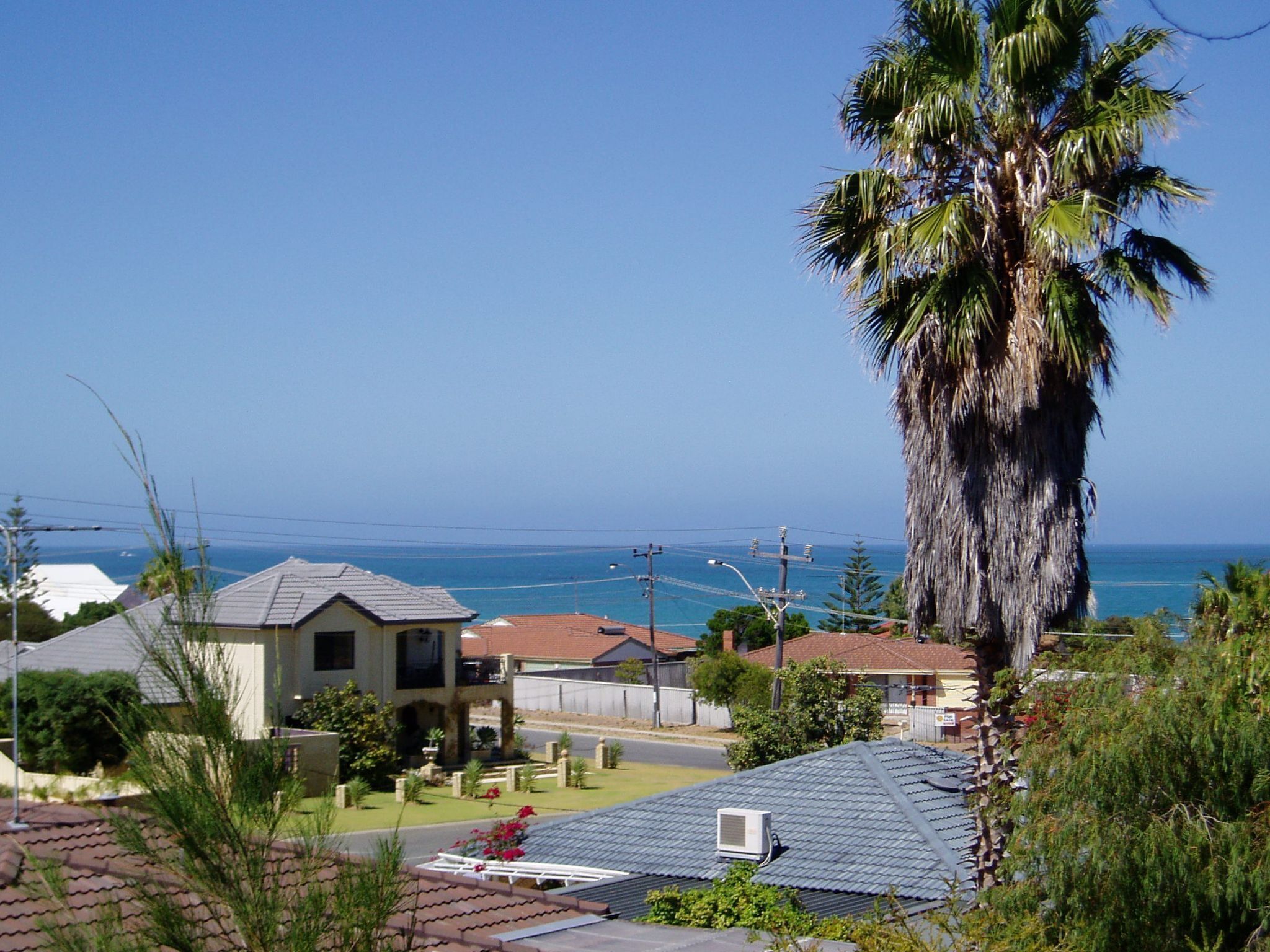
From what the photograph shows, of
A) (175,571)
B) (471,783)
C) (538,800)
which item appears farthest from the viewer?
(471,783)

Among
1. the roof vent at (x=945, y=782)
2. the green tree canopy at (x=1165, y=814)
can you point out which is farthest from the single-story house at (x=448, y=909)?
the roof vent at (x=945, y=782)

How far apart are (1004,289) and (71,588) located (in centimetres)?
8392

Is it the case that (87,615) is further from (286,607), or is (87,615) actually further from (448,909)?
(448,909)

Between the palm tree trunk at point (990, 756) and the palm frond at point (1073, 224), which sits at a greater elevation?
the palm frond at point (1073, 224)

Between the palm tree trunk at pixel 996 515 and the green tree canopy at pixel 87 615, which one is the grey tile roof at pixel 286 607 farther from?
the palm tree trunk at pixel 996 515

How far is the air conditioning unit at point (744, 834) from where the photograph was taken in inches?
645

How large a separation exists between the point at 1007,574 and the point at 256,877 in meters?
8.87

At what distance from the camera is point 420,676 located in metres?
44.5

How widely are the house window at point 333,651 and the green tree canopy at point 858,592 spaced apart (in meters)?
53.2

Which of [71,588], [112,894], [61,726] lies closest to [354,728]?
[61,726]

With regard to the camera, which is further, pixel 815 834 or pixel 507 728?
pixel 507 728

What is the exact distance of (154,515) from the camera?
558 centimetres

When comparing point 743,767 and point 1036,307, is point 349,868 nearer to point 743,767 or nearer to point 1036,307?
point 1036,307

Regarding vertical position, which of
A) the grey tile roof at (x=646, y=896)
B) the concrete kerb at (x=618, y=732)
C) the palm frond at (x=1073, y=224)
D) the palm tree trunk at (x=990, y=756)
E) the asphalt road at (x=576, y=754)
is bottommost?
the concrete kerb at (x=618, y=732)
